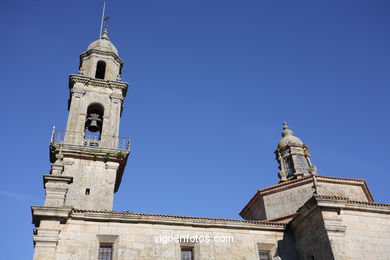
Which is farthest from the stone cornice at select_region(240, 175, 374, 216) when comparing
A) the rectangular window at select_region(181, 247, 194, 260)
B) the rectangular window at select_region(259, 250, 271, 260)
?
the rectangular window at select_region(181, 247, 194, 260)

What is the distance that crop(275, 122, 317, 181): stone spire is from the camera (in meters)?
24.2

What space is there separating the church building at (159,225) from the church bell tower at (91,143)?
5 centimetres

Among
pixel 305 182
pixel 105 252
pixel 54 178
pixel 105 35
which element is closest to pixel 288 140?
pixel 305 182

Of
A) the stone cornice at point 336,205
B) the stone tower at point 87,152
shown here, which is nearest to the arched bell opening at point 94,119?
the stone tower at point 87,152

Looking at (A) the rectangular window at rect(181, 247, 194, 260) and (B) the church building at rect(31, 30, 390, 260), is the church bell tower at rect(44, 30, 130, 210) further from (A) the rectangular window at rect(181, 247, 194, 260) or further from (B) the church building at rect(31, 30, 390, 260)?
(A) the rectangular window at rect(181, 247, 194, 260)

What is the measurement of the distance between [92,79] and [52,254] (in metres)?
11.5

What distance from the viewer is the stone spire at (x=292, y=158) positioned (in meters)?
24.2

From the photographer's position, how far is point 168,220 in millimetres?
14539

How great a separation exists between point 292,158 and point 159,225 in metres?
13.3

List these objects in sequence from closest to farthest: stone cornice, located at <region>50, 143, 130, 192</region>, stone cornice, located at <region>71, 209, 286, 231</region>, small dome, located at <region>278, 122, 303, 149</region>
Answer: stone cornice, located at <region>71, 209, 286, 231</region> < stone cornice, located at <region>50, 143, 130, 192</region> < small dome, located at <region>278, 122, 303, 149</region>

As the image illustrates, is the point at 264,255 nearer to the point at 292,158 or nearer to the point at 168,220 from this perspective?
the point at 168,220

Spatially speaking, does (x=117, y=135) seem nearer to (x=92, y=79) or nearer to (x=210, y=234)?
(x=92, y=79)

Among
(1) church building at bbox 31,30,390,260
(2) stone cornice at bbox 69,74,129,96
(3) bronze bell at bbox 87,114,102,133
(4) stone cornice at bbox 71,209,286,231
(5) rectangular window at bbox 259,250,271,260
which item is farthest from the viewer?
(2) stone cornice at bbox 69,74,129,96

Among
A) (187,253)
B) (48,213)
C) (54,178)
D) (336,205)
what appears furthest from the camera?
(54,178)
